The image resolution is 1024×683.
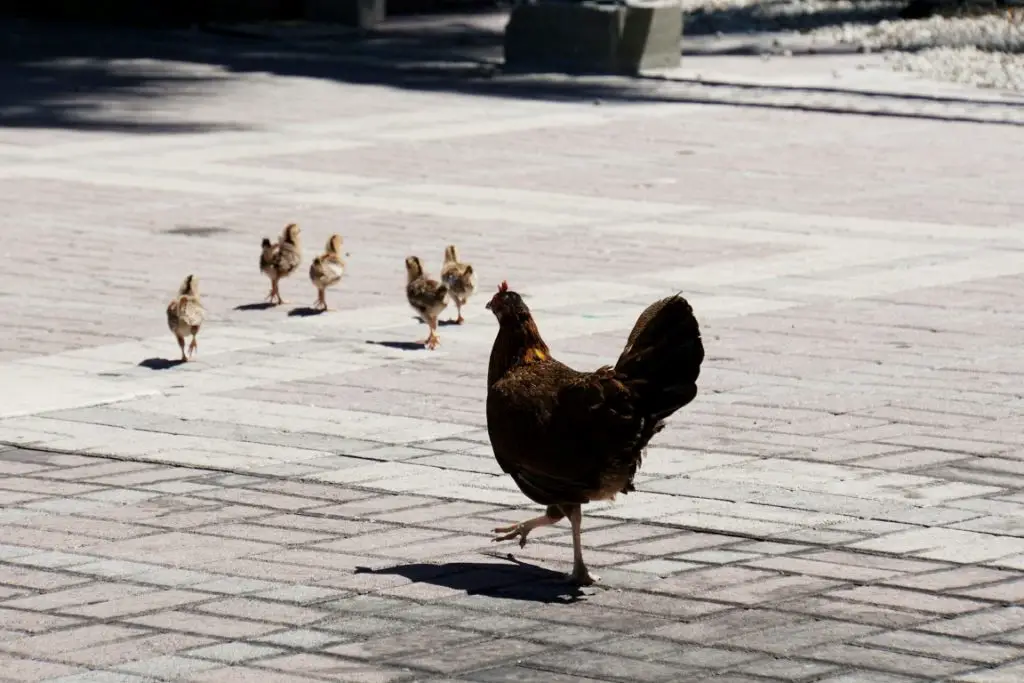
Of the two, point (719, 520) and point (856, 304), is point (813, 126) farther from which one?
point (719, 520)

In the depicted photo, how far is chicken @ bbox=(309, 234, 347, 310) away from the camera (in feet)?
41.5

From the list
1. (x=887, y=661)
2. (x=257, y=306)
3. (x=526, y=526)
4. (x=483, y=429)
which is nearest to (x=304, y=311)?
(x=257, y=306)

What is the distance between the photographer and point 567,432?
7.09 m

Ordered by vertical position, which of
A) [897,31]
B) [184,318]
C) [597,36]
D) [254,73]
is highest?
[897,31]

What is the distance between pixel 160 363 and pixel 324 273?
1687 mm

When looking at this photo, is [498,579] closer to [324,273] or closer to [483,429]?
[483,429]

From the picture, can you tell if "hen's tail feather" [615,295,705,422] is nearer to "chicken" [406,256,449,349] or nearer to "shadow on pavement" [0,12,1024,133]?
"chicken" [406,256,449,349]

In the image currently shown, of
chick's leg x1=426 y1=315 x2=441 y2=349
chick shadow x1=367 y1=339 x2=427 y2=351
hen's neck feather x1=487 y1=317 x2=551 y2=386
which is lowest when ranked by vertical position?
chick shadow x1=367 y1=339 x2=427 y2=351

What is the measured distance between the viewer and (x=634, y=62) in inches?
1056

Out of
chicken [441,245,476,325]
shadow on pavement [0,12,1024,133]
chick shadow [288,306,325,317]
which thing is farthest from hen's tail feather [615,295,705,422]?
shadow on pavement [0,12,1024,133]

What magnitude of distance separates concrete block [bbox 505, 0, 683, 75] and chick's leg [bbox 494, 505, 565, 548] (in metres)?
19.2

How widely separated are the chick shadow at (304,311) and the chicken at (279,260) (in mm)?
260

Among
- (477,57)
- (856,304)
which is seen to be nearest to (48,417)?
(856,304)

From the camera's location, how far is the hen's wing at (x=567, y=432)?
7.05 m
